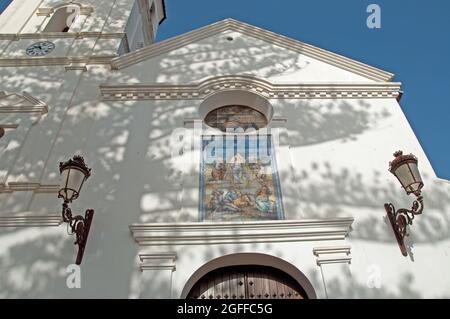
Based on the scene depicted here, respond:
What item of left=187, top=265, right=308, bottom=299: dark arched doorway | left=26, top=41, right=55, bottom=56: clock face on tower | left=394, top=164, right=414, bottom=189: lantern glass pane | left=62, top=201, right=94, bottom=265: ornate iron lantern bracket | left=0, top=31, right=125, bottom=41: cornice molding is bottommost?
left=187, top=265, right=308, bottom=299: dark arched doorway

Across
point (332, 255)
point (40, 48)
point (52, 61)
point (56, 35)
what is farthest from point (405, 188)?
point (56, 35)

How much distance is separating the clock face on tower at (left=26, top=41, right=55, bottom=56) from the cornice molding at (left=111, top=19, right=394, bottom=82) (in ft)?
6.79

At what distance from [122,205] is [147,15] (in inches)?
407

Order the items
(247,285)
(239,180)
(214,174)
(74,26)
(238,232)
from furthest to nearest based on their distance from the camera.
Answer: (74,26) → (214,174) → (239,180) → (238,232) → (247,285)

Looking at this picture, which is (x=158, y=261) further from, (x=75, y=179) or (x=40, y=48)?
(x=40, y=48)

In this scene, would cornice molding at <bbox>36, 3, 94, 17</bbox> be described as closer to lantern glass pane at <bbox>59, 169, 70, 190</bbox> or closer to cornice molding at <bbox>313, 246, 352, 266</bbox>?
lantern glass pane at <bbox>59, 169, 70, 190</bbox>

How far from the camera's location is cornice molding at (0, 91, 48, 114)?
24.1 feet

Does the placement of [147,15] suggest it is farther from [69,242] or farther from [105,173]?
[69,242]

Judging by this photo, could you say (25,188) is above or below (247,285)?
above

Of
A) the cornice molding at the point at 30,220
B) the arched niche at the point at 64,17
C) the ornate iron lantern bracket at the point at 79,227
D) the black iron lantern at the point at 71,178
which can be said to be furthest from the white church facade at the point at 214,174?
the arched niche at the point at 64,17

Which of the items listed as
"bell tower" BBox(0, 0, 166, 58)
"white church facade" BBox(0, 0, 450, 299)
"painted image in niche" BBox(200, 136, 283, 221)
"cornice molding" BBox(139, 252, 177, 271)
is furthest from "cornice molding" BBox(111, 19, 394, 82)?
"cornice molding" BBox(139, 252, 177, 271)

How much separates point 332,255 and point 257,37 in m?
6.02

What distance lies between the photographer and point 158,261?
507cm
